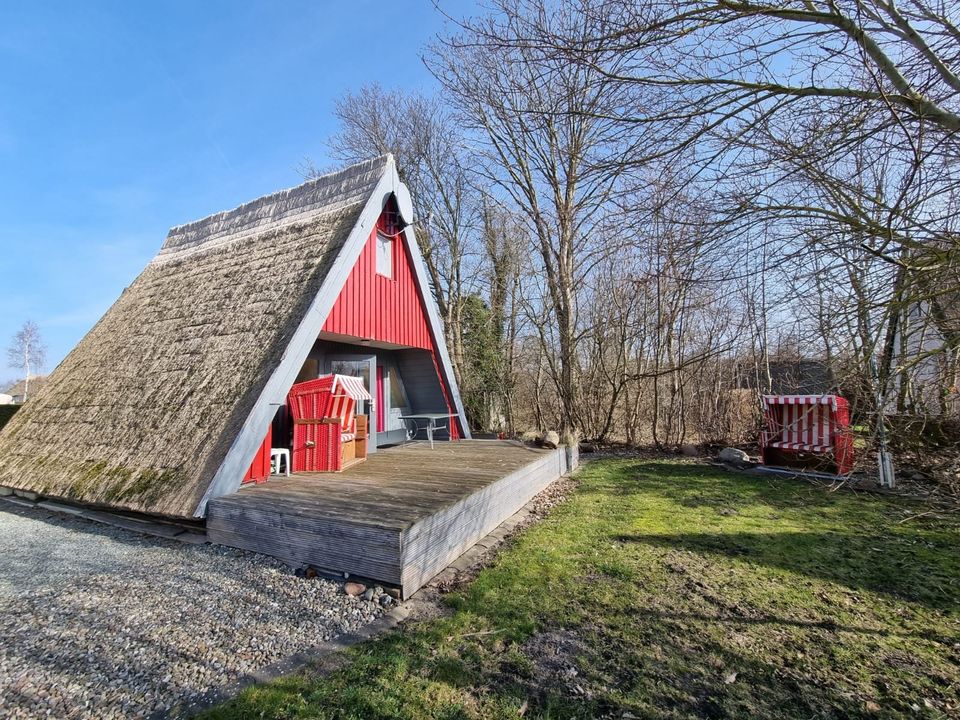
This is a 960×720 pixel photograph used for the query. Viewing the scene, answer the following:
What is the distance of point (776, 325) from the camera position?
14.9 ft

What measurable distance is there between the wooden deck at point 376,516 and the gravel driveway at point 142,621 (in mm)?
247

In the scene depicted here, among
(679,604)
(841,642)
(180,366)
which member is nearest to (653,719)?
(679,604)

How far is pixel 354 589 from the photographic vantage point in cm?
388

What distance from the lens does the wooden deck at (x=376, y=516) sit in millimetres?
3943

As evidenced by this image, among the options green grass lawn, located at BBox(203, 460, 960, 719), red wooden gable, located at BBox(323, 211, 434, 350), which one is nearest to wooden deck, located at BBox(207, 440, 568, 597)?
green grass lawn, located at BBox(203, 460, 960, 719)

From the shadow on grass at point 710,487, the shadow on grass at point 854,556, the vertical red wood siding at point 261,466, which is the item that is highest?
the vertical red wood siding at point 261,466

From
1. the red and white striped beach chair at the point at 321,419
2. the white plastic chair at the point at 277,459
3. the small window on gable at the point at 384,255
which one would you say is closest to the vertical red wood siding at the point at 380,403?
the small window on gable at the point at 384,255

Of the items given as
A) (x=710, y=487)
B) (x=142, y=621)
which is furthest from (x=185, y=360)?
(x=710, y=487)

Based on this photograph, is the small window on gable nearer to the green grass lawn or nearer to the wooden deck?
the wooden deck

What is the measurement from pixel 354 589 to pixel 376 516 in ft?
1.98

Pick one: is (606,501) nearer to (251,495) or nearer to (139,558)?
(251,495)

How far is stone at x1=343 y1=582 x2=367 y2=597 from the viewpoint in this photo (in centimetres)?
385

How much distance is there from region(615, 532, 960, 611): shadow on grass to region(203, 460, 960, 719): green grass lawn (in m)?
0.02

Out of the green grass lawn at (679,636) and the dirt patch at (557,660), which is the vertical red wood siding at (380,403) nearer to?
the green grass lawn at (679,636)
